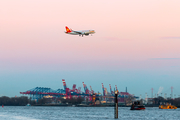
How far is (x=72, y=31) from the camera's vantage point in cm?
8244

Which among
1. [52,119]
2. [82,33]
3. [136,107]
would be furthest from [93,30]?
[136,107]

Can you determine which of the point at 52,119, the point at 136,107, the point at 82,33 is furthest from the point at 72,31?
the point at 136,107

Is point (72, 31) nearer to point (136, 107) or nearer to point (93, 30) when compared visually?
point (93, 30)

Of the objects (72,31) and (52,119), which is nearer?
(72,31)

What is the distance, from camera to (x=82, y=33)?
260 feet

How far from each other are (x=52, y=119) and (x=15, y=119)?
11.0 meters

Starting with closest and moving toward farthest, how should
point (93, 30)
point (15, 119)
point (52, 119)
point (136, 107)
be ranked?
point (93, 30) < point (15, 119) < point (52, 119) < point (136, 107)

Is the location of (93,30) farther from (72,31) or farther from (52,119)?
(52,119)

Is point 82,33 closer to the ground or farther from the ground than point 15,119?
farther from the ground

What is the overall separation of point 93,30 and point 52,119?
3156 centimetres

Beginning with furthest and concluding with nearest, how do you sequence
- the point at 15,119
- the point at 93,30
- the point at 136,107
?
the point at 136,107 < the point at 15,119 < the point at 93,30

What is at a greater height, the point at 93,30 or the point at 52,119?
the point at 93,30

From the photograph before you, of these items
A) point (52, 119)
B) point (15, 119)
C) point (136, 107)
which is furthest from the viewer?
point (136, 107)

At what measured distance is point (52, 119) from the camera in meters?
95.2
